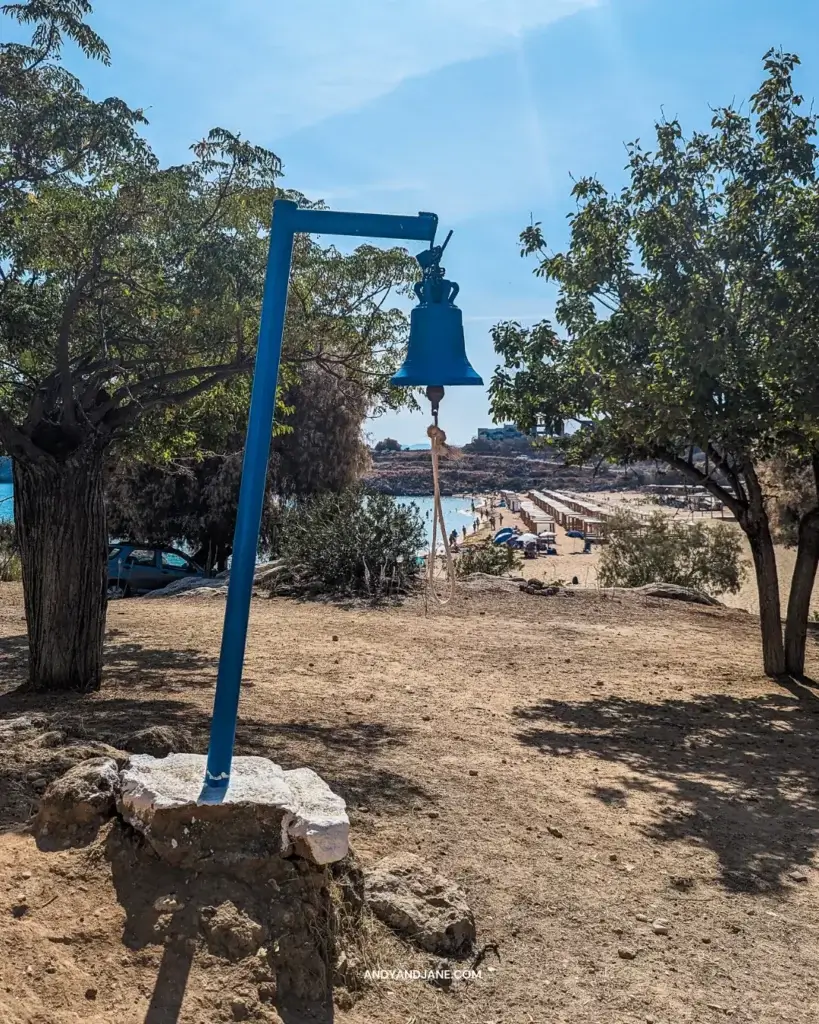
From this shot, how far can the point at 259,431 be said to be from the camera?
3535 millimetres

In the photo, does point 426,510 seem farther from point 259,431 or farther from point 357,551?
point 259,431

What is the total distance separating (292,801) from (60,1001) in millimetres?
981

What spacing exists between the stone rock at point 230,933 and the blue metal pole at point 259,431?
1.63ft

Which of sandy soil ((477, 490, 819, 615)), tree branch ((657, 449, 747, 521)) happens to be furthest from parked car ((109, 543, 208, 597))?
tree branch ((657, 449, 747, 521))

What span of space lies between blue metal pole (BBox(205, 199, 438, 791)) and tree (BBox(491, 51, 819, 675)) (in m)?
4.50

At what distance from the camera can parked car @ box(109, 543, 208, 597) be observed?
18.2 m

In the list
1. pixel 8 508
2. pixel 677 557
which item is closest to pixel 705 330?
pixel 677 557

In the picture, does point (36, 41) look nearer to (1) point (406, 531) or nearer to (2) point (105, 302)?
(2) point (105, 302)

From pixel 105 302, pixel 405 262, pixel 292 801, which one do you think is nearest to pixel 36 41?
pixel 105 302

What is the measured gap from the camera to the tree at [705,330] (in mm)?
7801

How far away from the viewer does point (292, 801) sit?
3.48m

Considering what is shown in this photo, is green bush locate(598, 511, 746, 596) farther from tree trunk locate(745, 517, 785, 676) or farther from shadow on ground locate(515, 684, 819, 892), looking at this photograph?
shadow on ground locate(515, 684, 819, 892)

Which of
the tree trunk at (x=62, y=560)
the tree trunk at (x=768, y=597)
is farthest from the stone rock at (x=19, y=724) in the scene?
the tree trunk at (x=768, y=597)

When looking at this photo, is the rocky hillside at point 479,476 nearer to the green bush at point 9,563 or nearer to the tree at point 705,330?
the green bush at point 9,563
